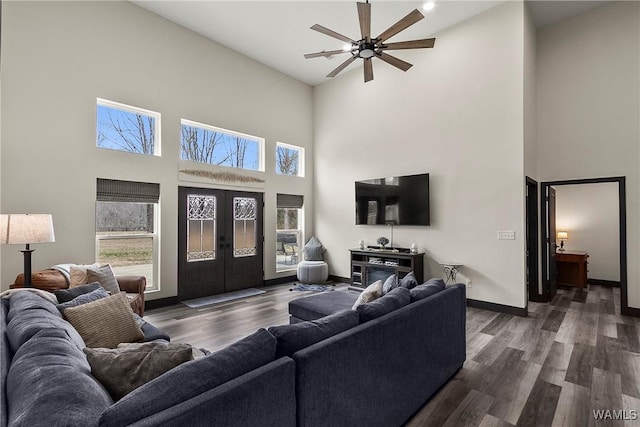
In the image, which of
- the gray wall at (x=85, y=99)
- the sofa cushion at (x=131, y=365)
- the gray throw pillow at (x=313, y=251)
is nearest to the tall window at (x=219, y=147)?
the gray wall at (x=85, y=99)

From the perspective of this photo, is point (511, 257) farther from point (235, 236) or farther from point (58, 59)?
point (58, 59)

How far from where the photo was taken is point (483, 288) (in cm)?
480

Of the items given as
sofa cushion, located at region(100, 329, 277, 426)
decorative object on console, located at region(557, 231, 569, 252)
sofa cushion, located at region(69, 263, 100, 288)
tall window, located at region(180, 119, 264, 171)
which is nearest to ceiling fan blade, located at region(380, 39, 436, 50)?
sofa cushion, located at region(100, 329, 277, 426)

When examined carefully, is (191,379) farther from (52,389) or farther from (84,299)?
(84,299)

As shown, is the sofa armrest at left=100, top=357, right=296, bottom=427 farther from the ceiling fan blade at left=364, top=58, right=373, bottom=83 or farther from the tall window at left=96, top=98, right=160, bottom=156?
the tall window at left=96, top=98, right=160, bottom=156

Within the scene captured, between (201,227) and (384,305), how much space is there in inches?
172

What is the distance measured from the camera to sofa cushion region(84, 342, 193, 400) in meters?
1.24

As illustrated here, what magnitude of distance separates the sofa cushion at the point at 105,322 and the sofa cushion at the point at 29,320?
10 centimetres

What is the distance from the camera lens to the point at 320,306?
129 inches

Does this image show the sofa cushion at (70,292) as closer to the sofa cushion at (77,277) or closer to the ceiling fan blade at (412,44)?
the sofa cushion at (77,277)

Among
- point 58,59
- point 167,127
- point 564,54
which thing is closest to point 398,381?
point 167,127

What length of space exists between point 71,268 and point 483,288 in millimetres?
5485

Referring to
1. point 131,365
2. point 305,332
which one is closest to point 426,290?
point 305,332

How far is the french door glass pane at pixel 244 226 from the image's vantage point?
6105mm
